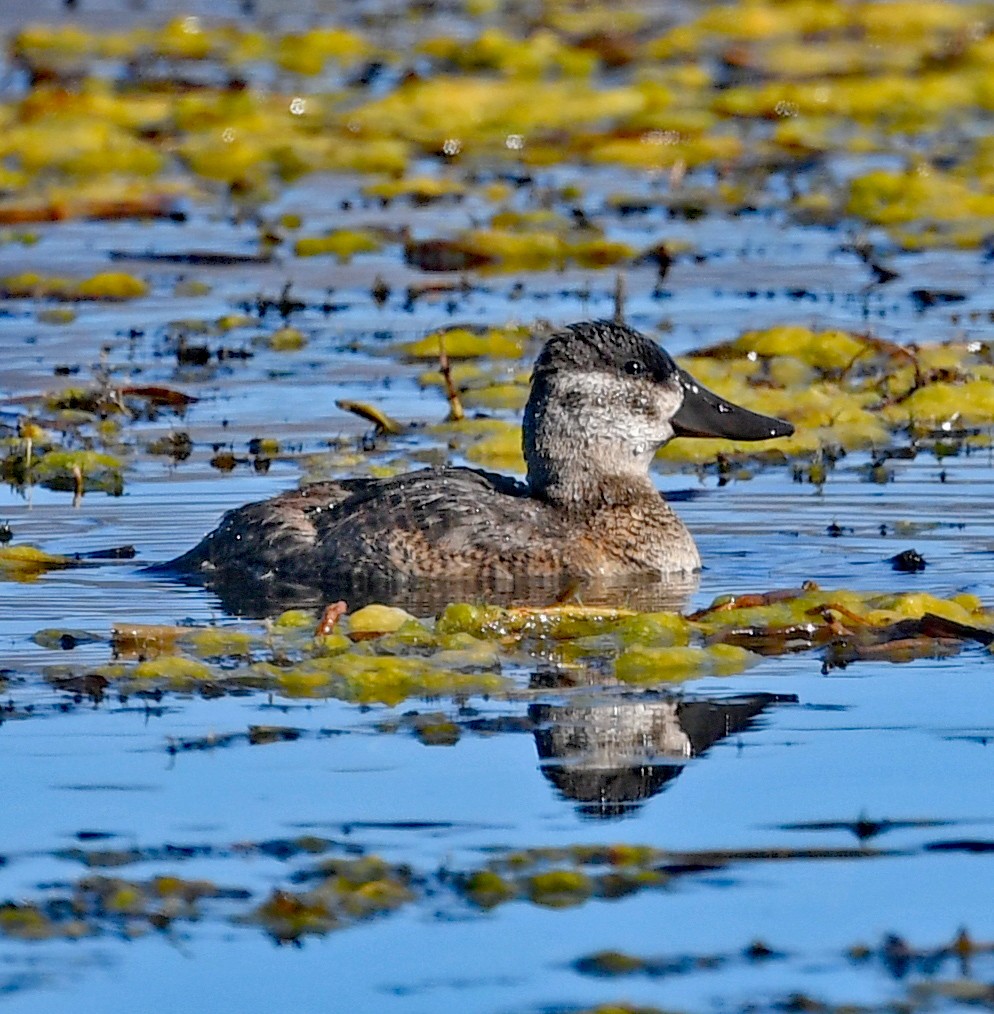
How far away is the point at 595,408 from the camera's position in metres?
8.96

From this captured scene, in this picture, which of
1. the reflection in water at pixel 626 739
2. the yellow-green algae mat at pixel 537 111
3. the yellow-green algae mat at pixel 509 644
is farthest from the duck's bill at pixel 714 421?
the yellow-green algae mat at pixel 537 111

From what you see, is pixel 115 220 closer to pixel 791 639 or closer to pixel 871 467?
pixel 871 467

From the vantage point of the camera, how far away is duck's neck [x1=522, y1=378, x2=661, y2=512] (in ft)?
29.3

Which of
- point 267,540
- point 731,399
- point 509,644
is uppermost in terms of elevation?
point 731,399

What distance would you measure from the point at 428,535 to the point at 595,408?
34.6 inches

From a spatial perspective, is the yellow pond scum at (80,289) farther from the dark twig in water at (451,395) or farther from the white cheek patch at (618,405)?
the white cheek patch at (618,405)

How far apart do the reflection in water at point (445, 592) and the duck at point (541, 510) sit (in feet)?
0.05

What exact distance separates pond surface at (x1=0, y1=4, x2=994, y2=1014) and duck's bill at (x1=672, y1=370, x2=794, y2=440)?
1.20ft

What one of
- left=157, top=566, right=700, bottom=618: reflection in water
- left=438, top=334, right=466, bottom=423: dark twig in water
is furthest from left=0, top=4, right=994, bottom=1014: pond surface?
left=438, top=334, right=466, bottom=423: dark twig in water

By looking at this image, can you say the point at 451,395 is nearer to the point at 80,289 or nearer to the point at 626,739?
the point at 80,289

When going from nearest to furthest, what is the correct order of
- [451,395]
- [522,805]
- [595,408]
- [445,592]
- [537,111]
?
[522,805] < [445,592] < [595,408] < [451,395] < [537,111]

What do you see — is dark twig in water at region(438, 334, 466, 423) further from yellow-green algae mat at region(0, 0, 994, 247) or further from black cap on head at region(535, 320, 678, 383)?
yellow-green algae mat at region(0, 0, 994, 247)

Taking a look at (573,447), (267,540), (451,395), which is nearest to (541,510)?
(573,447)

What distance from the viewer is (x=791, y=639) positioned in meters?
7.25
